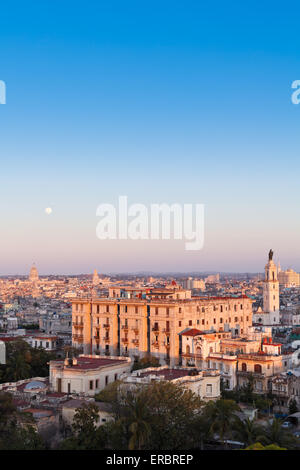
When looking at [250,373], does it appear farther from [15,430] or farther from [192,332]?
[15,430]

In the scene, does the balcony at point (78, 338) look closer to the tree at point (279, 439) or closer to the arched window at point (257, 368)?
the arched window at point (257, 368)

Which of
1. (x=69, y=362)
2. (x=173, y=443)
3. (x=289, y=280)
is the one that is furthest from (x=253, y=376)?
(x=289, y=280)

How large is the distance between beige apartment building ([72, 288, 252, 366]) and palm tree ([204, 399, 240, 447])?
16621 millimetres

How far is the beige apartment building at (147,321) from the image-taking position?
4116cm

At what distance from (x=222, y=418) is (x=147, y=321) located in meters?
19.8

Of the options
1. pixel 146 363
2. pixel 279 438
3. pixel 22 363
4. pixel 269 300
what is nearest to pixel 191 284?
pixel 269 300

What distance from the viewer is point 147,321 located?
139ft

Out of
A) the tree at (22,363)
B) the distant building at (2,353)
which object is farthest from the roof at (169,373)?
the distant building at (2,353)

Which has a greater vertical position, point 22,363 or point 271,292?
point 271,292

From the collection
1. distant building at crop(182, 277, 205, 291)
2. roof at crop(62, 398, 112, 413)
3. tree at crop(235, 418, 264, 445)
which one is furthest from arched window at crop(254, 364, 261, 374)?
distant building at crop(182, 277, 205, 291)
